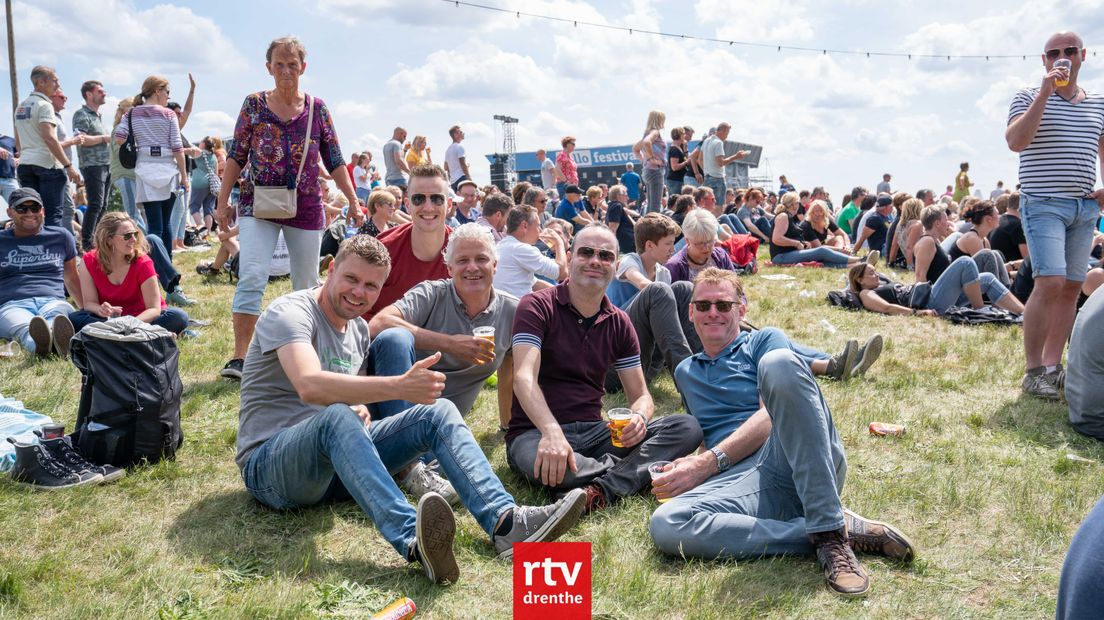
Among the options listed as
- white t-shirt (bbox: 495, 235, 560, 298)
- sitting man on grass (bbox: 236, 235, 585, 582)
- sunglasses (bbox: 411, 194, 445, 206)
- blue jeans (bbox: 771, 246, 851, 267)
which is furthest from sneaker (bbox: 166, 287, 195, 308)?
blue jeans (bbox: 771, 246, 851, 267)

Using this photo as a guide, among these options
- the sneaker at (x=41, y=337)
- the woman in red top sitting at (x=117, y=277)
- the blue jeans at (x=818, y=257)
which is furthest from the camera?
the blue jeans at (x=818, y=257)

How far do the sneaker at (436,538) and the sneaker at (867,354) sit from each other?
4135 millimetres

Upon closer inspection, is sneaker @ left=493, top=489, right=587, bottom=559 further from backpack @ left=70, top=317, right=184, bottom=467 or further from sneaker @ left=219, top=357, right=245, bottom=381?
sneaker @ left=219, top=357, right=245, bottom=381

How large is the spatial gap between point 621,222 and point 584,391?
28.7ft

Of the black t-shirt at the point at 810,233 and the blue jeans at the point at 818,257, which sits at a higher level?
the black t-shirt at the point at 810,233

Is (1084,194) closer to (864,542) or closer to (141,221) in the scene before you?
(864,542)

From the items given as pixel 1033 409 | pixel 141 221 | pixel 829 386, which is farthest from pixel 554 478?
pixel 141 221

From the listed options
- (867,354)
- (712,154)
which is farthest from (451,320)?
(712,154)

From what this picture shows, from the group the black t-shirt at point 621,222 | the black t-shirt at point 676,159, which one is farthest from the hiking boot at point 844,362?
the black t-shirt at point 676,159

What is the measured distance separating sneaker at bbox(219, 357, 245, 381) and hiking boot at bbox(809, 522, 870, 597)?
416cm

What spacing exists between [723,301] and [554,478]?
1.16 meters

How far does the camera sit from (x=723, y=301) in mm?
3875

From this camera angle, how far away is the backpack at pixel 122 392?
13.3ft

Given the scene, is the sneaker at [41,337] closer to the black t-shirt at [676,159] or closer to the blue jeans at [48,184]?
the blue jeans at [48,184]
